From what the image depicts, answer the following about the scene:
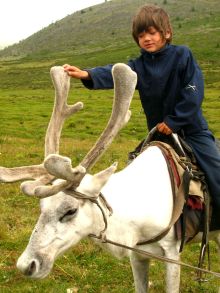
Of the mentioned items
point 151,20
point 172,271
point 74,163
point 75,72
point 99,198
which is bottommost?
point 74,163

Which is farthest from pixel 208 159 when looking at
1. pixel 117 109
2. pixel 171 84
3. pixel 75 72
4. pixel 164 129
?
pixel 75 72

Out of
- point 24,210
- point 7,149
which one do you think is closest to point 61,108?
point 24,210

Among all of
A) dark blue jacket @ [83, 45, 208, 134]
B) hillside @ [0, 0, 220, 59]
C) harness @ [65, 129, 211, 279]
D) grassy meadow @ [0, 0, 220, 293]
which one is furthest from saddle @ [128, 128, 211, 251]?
hillside @ [0, 0, 220, 59]

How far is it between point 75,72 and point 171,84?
951 millimetres

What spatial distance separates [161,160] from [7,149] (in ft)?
44.5

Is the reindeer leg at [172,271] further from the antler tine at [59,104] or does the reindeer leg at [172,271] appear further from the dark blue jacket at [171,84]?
the antler tine at [59,104]

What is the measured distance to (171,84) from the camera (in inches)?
201

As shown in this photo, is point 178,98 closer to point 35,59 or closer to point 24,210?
point 24,210

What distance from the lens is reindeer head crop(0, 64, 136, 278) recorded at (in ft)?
12.7

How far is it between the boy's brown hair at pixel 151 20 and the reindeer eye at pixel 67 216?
203cm

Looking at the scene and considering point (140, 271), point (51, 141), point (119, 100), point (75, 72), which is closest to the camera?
point (119, 100)

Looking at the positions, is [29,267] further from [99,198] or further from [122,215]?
[122,215]

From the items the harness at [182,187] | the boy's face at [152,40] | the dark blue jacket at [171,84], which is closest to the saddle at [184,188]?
the harness at [182,187]

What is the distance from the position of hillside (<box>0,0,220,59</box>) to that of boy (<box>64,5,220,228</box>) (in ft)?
248
